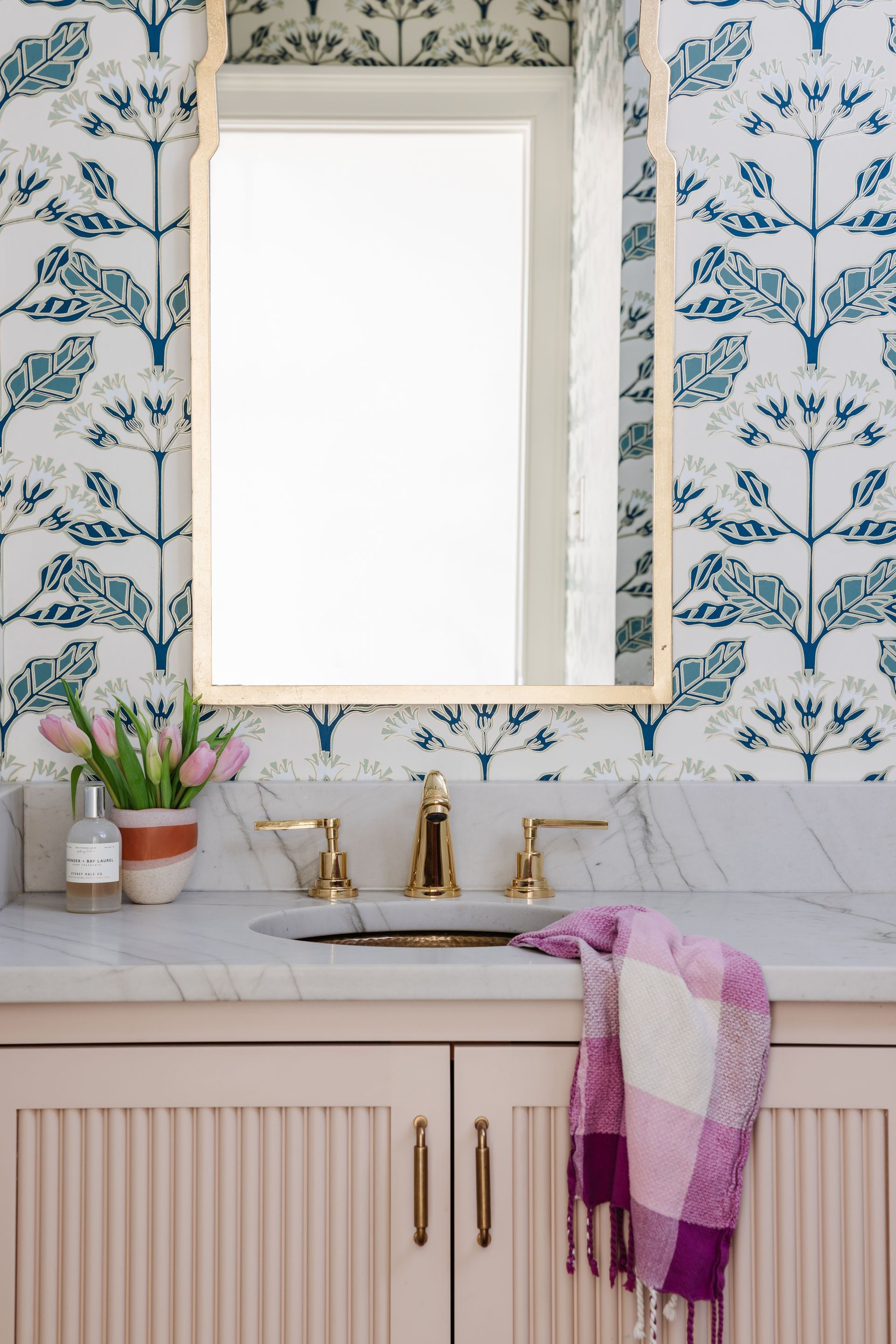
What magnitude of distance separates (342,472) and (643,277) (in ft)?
1.66

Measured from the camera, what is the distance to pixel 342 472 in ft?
4.74

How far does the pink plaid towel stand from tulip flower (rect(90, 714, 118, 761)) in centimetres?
64

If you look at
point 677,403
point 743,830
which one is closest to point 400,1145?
point 743,830

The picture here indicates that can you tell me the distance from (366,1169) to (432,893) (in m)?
0.39

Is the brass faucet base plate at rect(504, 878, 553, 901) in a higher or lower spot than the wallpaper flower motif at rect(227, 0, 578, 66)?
lower

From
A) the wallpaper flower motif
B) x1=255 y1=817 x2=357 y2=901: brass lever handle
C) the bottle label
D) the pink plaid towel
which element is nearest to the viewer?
the pink plaid towel

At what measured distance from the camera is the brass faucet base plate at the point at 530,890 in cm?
132

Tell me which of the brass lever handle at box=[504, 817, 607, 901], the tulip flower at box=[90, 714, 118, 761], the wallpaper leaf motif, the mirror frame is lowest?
the brass lever handle at box=[504, 817, 607, 901]

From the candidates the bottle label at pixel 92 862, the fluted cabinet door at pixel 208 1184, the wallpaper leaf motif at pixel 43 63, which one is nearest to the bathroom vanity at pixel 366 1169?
the fluted cabinet door at pixel 208 1184

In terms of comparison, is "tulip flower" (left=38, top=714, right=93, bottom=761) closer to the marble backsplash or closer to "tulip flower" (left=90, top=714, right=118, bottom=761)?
"tulip flower" (left=90, top=714, right=118, bottom=761)

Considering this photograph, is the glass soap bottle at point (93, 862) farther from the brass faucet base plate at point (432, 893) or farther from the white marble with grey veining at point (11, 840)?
the brass faucet base plate at point (432, 893)

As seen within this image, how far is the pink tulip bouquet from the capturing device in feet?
4.16

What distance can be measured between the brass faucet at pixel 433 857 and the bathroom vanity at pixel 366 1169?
1.06ft

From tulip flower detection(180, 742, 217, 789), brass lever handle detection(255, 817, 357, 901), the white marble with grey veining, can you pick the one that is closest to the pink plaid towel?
brass lever handle detection(255, 817, 357, 901)
